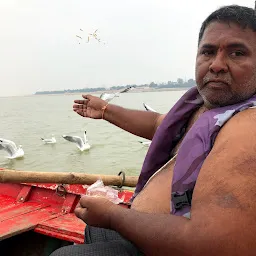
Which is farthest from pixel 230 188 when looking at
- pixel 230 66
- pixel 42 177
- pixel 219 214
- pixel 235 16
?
pixel 42 177

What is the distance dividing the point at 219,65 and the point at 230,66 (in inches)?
1.8

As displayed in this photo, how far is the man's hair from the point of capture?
60.9 inches

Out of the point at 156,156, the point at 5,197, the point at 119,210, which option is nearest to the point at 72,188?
the point at 5,197

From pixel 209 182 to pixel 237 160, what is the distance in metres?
0.12

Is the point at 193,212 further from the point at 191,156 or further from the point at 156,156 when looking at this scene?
the point at 156,156

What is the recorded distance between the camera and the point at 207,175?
4.01 feet

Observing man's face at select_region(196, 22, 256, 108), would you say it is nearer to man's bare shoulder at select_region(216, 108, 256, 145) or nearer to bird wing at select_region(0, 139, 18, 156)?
man's bare shoulder at select_region(216, 108, 256, 145)

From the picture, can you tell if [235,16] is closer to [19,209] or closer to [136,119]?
[136,119]

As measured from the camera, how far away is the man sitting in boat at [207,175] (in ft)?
3.67

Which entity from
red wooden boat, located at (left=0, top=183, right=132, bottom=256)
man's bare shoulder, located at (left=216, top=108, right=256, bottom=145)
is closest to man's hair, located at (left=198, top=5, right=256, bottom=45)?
man's bare shoulder, located at (left=216, top=108, right=256, bottom=145)

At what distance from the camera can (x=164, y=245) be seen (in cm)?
120

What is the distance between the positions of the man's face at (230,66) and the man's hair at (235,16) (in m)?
0.02

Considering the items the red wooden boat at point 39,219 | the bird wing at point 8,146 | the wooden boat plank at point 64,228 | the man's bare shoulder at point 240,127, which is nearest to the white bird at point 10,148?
the bird wing at point 8,146

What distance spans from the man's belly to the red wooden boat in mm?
1373
